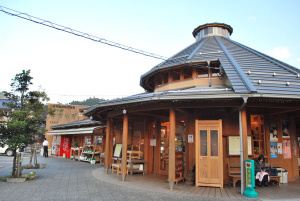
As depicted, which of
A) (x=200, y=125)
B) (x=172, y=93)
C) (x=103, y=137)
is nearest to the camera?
(x=172, y=93)

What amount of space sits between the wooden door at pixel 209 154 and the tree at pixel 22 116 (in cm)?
669

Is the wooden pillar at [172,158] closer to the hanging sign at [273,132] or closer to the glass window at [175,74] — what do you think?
the glass window at [175,74]

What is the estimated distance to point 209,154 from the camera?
8.22 metres

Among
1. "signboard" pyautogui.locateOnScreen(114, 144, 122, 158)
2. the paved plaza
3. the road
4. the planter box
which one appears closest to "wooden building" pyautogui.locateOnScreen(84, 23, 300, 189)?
"signboard" pyautogui.locateOnScreen(114, 144, 122, 158)

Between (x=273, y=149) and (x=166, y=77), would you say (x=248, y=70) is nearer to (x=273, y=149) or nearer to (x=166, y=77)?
(x=273, y=149)

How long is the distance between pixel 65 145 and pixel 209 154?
17.9 meters

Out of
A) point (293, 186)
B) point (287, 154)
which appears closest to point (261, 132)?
point (287, 154)

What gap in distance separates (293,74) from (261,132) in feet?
8.81

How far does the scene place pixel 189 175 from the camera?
881cm

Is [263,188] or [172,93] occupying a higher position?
[172,93]

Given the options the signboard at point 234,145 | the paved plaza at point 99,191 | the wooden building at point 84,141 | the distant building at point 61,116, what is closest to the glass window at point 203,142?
the paved plaza at point 99,191

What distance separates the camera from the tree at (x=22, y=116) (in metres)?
9.03

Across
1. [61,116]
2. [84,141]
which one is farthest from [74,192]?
[61,116]

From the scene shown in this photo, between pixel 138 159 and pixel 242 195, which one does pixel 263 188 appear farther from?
pixel 138 159
